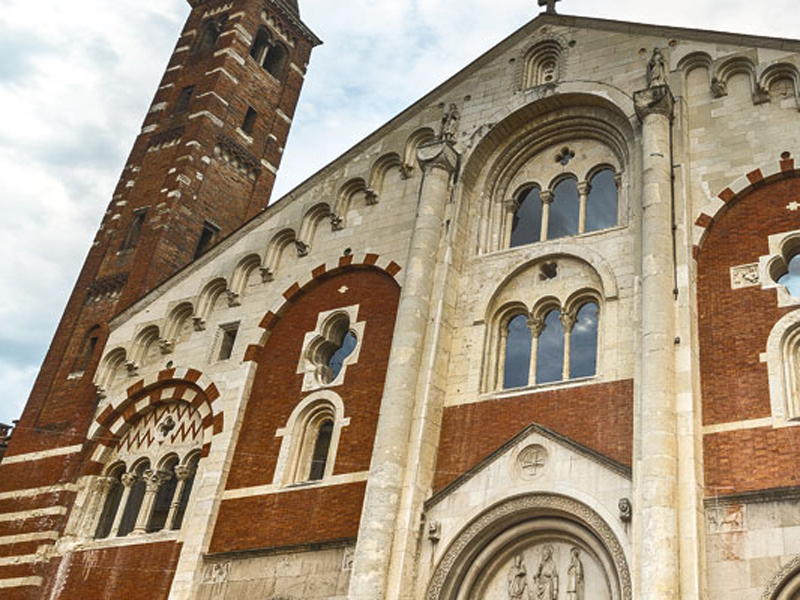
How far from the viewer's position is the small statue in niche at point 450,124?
20359mm

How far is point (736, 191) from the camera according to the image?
1673 cm

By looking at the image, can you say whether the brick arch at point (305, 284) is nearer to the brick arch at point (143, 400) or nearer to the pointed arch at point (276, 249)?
the pointed arch at point (276, 249)

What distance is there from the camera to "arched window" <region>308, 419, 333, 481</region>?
60.3 feet

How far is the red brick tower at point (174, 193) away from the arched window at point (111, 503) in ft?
2.61

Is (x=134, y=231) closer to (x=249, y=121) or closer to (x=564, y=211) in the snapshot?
(x=249, y=121)

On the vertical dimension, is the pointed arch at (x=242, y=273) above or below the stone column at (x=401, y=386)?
above

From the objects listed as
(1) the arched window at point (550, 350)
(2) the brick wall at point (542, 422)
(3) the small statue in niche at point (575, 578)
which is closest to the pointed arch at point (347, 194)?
(1) the arched window at point (550, 350)

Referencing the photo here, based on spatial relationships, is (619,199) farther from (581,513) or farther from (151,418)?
(151,418)

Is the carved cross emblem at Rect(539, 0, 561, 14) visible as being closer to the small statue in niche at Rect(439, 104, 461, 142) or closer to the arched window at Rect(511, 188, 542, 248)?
the small statue in niche at Rect(439, 104, 461, 142)

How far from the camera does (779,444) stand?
13.9 metres

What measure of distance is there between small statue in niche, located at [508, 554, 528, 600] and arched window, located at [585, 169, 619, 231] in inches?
250

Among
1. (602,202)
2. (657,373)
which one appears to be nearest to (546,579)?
(657,373)

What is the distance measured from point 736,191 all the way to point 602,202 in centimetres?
276

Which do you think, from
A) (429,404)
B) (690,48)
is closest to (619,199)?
(690,48)
